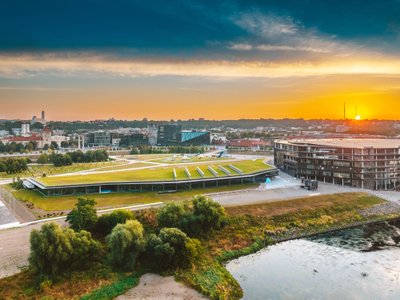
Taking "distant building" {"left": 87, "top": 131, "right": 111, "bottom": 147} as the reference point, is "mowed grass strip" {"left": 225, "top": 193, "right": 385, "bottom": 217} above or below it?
below

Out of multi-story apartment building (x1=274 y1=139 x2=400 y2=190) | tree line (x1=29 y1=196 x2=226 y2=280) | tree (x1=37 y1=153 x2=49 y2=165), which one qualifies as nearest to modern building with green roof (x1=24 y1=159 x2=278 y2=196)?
multi-story apartment building (x1=274 y1=139 x2=400 y2=190)

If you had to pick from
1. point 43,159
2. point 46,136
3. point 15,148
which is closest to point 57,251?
point 43,159

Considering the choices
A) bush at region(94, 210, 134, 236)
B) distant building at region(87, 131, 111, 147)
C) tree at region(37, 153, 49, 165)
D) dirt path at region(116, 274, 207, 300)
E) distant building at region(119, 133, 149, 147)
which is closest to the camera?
dirt path at region(116, 274, 207, 300)

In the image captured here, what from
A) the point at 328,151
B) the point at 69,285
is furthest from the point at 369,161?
the point at 69,285

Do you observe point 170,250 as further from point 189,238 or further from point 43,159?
point 43,159

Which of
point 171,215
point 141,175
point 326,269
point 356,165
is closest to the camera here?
point 326,269

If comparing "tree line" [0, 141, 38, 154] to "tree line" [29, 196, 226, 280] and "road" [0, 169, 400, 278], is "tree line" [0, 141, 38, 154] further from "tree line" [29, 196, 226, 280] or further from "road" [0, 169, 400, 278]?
"tree line" [29, 196, 226, 280]

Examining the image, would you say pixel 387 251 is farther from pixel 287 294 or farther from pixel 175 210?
pixel 175 210

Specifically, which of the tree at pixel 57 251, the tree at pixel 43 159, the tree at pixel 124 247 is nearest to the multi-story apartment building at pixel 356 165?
the tree at pixel 124 247
